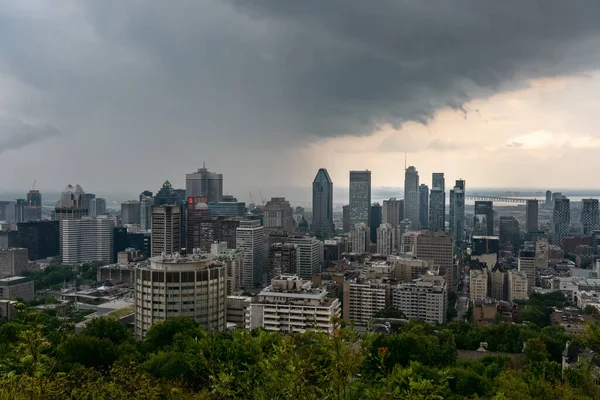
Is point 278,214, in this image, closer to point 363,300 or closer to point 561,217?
point 561,217

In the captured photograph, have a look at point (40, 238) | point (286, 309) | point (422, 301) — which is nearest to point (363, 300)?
point (422, 301)

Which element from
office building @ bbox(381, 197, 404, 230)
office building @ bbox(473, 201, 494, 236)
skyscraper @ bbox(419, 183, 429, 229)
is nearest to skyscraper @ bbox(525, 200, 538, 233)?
office building @ bbox(473, 201, 494, 236)

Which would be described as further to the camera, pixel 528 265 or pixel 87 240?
pixel 87 240

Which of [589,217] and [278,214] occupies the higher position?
[278,214]

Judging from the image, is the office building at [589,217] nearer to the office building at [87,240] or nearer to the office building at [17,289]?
the office building at [87,240]

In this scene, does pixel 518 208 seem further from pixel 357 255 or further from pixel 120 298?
pixel 120 298

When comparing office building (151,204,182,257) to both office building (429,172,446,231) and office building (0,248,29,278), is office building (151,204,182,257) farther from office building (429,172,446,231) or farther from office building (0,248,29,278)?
office building (429,172,446,231)

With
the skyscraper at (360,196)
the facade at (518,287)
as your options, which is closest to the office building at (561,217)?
the skyscraper at (360,196)
